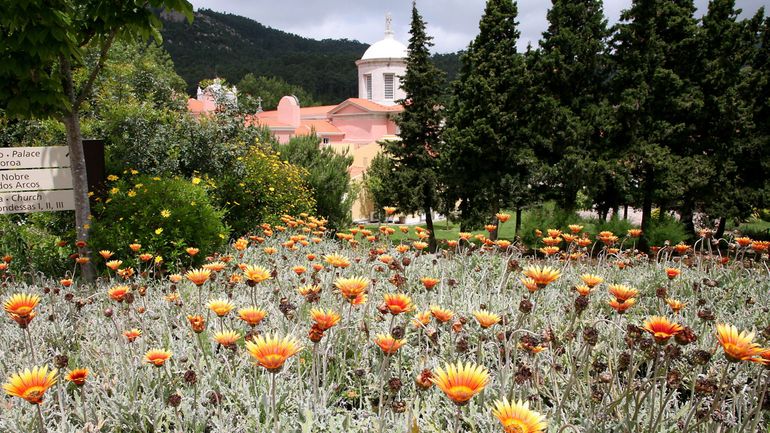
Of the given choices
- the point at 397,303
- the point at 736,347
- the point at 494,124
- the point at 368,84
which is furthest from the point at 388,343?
the point at 368,84

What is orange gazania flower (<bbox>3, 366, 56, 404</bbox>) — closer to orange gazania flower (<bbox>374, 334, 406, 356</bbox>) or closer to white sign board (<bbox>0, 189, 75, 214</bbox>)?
orange gazania flower (<bbox>374, 334, 406, 356</bbox>)

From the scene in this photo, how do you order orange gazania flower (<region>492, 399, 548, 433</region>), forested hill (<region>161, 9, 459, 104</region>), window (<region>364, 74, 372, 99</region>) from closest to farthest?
orange gazania flower (<region>492, 399, 548, 433</region>) < window (<region>364, 74, 372, 99</region>) < forested hill (<region>161, 9, 459, 104</region>)

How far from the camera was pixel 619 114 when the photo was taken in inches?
605

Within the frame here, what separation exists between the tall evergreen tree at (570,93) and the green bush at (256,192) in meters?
Answer: 8.69

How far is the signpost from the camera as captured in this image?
594 centimetres

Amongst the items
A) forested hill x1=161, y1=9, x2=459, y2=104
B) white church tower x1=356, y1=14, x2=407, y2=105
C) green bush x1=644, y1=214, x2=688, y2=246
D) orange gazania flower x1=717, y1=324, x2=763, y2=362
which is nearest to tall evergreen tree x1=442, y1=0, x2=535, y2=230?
green bush x1=644, y1=214, x2=688, y2=246

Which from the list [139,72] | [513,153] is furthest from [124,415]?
[513,153]

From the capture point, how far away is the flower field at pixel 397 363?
5.61ft

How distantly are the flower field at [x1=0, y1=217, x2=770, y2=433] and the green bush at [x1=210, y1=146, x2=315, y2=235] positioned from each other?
5566 millimetres

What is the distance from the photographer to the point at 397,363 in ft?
8.80

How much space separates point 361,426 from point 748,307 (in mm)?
3044

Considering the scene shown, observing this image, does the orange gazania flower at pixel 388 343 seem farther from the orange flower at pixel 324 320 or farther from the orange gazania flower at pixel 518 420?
the orange gazania flower at pixel 518 420

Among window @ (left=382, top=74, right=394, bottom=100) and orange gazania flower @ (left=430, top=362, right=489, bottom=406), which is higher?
window @ (left=382, top=74, right=394, bottom=100)

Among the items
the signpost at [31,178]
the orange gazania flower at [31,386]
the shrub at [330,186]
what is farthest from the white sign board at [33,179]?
the shrub at [330,186]
